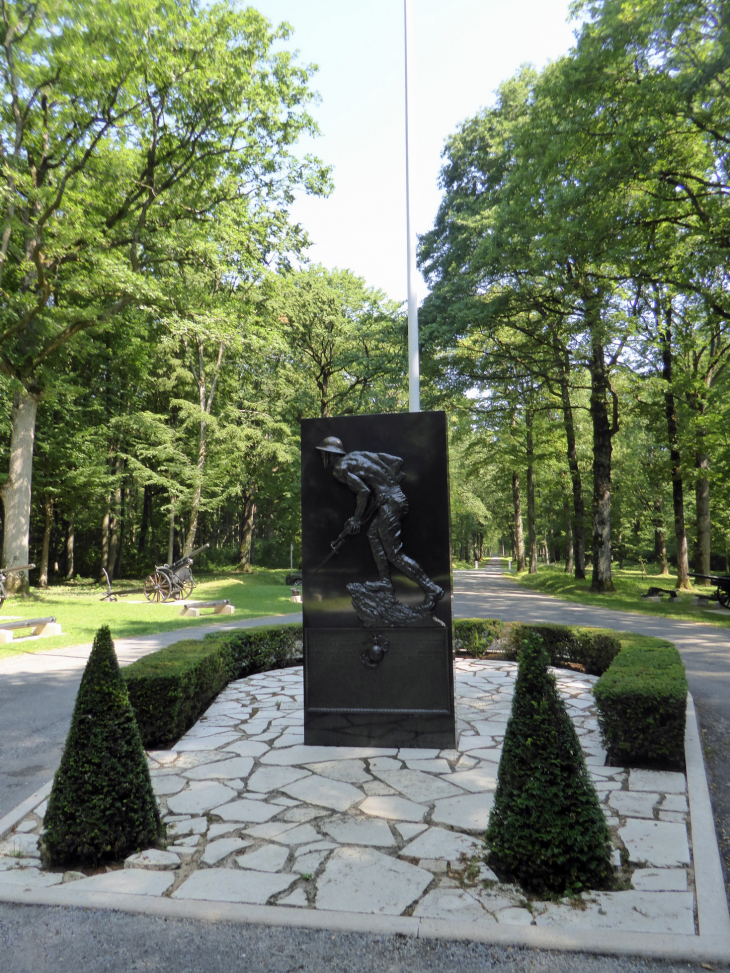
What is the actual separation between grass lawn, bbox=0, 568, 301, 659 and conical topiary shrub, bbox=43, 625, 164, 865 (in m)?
7.71

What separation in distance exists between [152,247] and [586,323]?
13.1 m

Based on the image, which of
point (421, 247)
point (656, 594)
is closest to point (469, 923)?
point (656, 594)

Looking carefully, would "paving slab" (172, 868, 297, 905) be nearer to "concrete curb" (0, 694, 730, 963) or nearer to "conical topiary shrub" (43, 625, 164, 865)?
"concrete curb" (0, 694, 730, 963)

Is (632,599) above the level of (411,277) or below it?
below

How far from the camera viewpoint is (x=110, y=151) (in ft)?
58.6

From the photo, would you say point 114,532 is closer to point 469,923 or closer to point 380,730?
point 380,730

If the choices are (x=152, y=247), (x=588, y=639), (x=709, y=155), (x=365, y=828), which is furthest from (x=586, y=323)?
(x=365, y=828)

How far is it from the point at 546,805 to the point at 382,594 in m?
2.91

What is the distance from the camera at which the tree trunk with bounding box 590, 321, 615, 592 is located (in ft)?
66.4

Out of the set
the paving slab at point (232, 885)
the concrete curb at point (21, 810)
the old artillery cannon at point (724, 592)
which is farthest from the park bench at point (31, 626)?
the old artillery cannon at point (724, 592)

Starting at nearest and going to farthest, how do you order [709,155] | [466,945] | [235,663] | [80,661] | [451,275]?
[466,945] < [235,663] < [80,661] < [709,155] < [451,275]

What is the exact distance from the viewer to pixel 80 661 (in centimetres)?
1002

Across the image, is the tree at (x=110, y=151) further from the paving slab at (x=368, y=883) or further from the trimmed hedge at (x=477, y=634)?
the paving slab at (x=368, y=883)

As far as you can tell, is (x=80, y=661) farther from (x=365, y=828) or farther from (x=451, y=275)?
(x=451, y=275)
